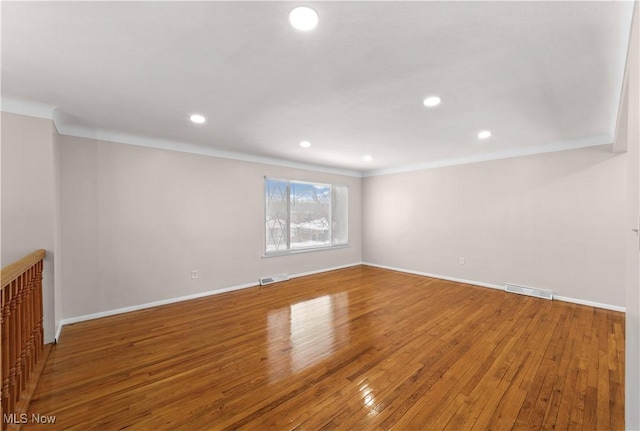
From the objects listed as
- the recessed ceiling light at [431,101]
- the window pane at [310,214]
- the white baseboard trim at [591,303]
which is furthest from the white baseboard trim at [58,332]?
the white baseboard trim at [591,303]

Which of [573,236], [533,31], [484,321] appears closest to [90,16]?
[533,31]

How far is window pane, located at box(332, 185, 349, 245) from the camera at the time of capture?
616 centimetres

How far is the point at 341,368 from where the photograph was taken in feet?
7.16

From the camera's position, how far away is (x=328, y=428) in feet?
5.14

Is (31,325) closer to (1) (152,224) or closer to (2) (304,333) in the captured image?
(1) (152,224)

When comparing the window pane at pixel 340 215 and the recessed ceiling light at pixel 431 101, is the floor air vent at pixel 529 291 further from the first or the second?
the recessed ceiling light at pixel 431 101

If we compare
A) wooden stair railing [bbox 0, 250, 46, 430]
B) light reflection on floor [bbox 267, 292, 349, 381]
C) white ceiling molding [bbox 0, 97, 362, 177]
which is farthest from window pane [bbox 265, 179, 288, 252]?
wooden stair railing [bbox 0, 250, 46, 430]

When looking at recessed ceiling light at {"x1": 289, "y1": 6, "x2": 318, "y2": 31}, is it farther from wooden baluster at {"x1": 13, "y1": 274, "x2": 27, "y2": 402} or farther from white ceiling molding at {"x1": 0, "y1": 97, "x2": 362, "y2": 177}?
white ceiling molding at {"x1": 0, "y1": 97, "x2": 362, "y2": 177}

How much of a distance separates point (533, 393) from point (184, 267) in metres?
4.11

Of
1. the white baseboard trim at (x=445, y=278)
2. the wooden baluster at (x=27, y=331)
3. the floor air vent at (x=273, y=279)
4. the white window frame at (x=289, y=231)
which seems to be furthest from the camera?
the white window frame at (x=289, y=231)

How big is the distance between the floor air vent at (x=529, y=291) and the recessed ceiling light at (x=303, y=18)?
15.4 ft

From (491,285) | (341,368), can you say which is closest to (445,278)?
(491,285)

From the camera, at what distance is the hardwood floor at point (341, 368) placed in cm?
167

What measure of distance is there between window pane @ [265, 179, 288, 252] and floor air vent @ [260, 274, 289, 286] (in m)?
0.50
